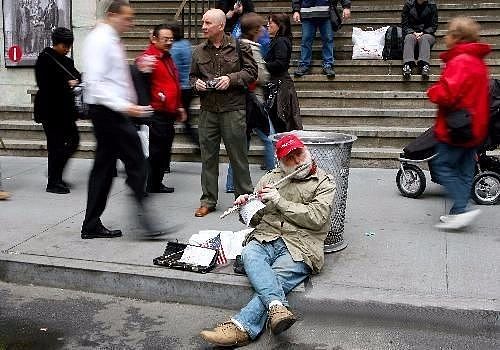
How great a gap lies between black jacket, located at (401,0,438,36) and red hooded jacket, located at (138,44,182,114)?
425 cm

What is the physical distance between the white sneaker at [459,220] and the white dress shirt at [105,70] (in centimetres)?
288

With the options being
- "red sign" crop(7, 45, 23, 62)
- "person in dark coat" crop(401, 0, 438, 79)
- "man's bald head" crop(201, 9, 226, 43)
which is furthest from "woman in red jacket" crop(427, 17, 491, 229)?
"red sign" crop(7, 45, 23, 62)

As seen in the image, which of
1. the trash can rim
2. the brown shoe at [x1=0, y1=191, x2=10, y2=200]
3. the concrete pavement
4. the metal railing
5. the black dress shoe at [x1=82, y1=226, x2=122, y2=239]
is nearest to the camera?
the concrete pavement

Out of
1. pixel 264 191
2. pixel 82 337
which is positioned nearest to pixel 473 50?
pixel 264 191

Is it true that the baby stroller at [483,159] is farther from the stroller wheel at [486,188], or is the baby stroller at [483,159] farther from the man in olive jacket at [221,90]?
the man in olive jacket at [221,90]

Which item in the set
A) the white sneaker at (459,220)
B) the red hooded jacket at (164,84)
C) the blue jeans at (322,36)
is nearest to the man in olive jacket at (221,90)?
the red hooded jacket at (164,84)

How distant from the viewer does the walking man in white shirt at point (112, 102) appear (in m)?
5.29

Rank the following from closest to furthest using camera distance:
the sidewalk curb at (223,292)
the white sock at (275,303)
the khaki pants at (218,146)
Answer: the white sock at (275,303)
the sidewalk curb at (223,292)
the khaki pants at (218,146)

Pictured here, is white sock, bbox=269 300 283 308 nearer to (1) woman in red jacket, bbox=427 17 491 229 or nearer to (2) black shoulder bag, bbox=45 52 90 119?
(1) woman in red jacket, bbox=427 17 491 229

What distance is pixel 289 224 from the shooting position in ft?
15.5

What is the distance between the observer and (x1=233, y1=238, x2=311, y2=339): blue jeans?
13.9 feet

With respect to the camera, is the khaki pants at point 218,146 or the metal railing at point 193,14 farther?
the metal railing at point 193,14

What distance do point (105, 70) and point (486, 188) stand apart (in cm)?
384

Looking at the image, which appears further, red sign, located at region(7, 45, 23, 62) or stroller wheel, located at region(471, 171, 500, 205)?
red sign, located at region(7, 45, 23, 62)
